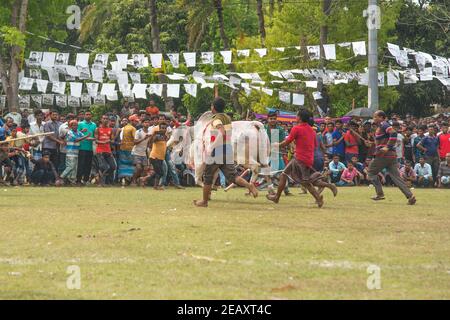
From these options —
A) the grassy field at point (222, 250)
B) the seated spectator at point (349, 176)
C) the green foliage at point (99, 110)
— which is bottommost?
the grassy field at point (222, 250)

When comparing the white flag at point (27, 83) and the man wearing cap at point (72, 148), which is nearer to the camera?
the man wearing cap at point (72, 148)

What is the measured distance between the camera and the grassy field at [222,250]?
877cm

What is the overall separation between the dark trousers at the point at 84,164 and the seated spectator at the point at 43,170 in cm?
68

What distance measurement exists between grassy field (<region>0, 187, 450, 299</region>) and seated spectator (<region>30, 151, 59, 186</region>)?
7197 millimetres

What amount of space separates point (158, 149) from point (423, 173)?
9.00 metres

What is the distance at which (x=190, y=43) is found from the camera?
43.8m

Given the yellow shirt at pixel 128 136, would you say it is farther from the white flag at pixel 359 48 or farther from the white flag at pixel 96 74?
the white flag at pixel 359 48

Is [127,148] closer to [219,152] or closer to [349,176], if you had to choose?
[349,176]

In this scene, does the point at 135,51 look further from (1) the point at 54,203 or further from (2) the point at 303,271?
(2) the point at 303,271

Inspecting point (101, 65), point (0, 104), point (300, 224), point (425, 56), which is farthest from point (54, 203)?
point (0, 104)

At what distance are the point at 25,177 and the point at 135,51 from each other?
76.6 ft

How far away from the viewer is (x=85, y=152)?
86.1 feet

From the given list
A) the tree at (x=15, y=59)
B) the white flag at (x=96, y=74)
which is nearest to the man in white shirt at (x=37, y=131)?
the tree at (x=15, y=59)

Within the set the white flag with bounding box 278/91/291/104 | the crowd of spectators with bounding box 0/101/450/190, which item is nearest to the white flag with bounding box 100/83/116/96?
the crowd of spectators with bounding box 0/101/450/190
